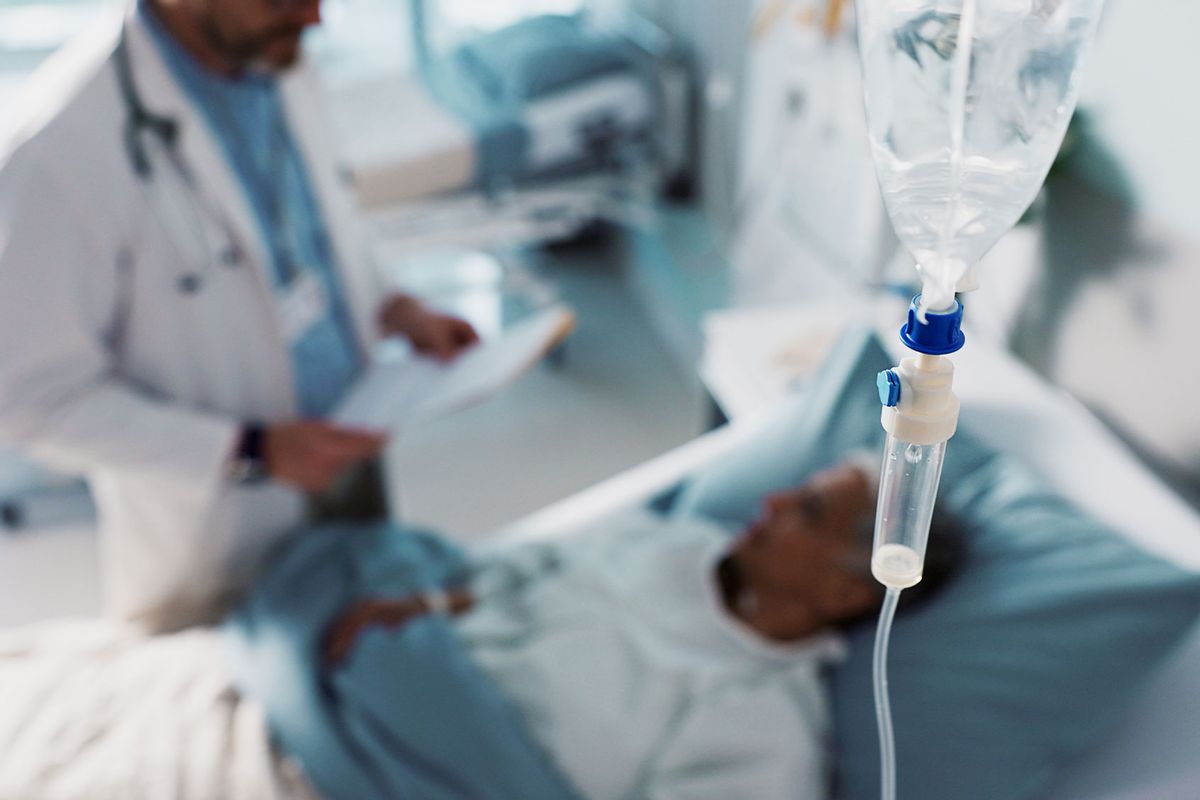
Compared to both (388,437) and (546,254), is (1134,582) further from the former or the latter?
(546,254)

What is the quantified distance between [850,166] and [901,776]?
1367 mm

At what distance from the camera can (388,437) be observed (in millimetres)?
1499

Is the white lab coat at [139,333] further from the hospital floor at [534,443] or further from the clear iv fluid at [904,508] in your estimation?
the clear iv fluid at [904,508]

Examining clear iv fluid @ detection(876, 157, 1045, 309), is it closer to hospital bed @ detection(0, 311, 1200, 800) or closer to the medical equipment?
the medical equipment

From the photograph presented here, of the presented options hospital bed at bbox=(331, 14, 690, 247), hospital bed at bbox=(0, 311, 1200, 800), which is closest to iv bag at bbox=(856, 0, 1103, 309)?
hospital bed at bbox=(0, 311, 1200, 800)

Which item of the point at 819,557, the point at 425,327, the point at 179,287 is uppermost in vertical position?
the point at 179,287

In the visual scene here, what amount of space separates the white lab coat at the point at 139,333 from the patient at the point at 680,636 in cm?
29

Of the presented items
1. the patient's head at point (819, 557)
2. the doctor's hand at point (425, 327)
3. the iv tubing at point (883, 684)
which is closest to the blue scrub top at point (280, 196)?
the doctor's hand at point (425, 327)

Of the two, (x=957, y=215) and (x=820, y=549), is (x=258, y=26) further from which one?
(x=957, y=215)

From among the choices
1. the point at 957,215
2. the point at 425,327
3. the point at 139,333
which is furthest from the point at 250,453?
the point at 957,215

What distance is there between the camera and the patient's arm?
1385 millimetres

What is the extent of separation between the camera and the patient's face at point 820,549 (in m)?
1.32

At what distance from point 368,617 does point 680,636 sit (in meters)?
0.44

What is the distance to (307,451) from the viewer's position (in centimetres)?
140
